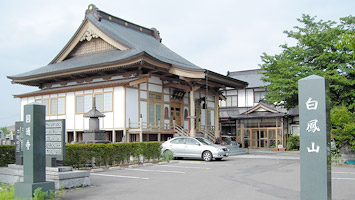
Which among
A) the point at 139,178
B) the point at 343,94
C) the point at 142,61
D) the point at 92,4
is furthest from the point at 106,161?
the point at 92,4

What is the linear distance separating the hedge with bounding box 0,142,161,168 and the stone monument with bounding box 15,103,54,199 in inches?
186

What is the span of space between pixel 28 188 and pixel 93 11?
23.3 m

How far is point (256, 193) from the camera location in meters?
9.55

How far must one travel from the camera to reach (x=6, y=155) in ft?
42.1

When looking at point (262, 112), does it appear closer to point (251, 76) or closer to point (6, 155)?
point (251, 76)

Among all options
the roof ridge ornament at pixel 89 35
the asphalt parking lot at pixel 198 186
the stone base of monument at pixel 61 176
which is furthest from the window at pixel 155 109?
the stone base of monument at pixel 61 176

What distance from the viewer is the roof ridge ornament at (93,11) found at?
29.1 metres

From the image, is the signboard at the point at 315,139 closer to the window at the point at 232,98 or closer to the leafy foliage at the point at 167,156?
A: the leafy foliage at the point at 167,156

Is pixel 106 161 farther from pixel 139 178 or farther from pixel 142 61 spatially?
pixel 142 61

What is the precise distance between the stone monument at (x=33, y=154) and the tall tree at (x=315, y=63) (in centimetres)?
1659

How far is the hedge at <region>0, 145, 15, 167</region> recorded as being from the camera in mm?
12727

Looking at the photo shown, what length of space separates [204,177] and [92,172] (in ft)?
15.0

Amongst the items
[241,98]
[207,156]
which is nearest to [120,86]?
[207,156]

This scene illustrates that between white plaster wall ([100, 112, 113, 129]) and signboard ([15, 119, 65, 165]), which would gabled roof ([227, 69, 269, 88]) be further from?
signboard ([15, 119, 65, 165])
